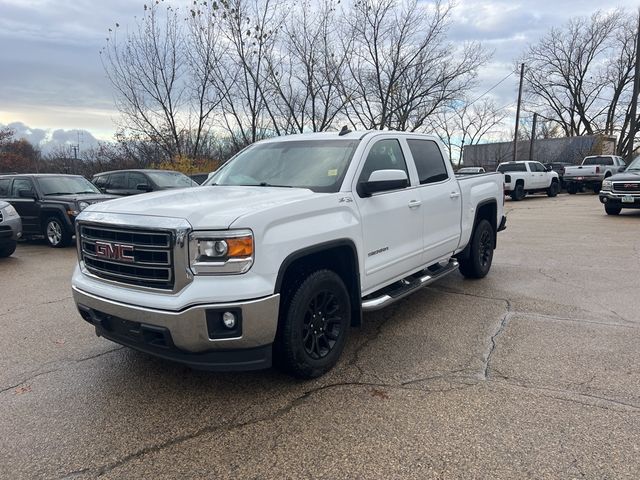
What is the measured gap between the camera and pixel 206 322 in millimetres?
2844

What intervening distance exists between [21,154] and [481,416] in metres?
46.8

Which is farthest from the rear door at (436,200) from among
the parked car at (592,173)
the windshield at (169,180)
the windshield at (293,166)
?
the parked car at (592,173)

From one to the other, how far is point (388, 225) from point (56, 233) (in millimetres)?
8687

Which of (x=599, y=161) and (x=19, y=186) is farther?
(x=599, y=161)

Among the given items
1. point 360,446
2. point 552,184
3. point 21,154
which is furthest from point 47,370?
point 21,154

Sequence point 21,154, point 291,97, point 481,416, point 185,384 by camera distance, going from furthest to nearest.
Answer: point 21,154, point 291,97, point 185,384, point 481,416

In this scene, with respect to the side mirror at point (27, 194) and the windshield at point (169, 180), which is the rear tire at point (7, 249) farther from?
the windshield at point (169, 180)

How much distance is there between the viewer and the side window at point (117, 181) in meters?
13.3

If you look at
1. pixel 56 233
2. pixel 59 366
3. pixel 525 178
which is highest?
pixel 525 178

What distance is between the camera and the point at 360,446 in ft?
8.88

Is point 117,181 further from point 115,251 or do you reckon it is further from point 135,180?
point 115,251

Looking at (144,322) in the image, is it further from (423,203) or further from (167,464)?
(423,203)

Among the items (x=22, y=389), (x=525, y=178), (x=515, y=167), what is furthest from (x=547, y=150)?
(x=22, y=389)

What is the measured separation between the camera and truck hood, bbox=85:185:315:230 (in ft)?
9.60
